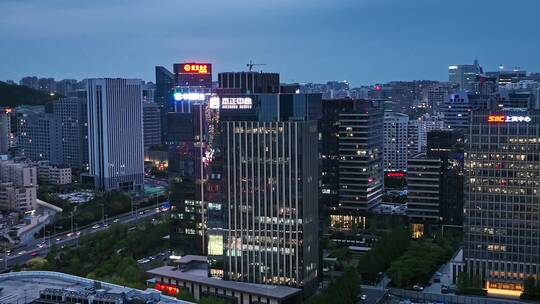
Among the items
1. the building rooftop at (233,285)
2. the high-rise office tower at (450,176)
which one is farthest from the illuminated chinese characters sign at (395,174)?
the building rooftop at (233,285)

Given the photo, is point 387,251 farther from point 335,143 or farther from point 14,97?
point 14,97

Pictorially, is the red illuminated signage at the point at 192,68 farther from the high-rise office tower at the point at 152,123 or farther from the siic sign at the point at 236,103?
the high-rise office tower at the point at 152,123

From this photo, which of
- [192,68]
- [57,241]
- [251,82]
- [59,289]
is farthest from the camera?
[57,241]

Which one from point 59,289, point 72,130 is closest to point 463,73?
point 72,130

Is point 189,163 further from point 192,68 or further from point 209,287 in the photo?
point 209,287

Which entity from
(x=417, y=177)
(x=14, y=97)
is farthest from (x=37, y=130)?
(x=417, y=177)

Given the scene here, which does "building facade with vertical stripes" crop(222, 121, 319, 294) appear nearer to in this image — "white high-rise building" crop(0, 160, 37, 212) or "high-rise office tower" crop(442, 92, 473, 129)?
"white high-rise building" crop(0, 160, 37, 212)
